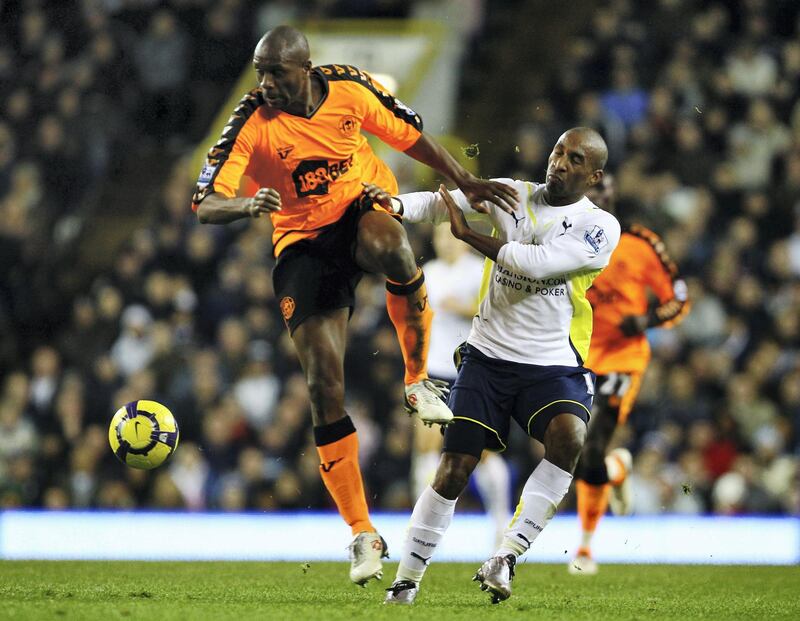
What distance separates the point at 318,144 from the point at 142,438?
1771 millimetres

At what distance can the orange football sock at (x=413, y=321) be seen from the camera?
7387mm

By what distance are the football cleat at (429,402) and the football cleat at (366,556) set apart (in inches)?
26.1

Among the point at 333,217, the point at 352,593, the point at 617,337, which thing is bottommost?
the point at 352,593

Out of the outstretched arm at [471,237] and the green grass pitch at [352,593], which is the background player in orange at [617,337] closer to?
the green grass pitch at [352,593]

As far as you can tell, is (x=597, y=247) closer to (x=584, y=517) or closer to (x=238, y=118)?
(x=238, y=118)

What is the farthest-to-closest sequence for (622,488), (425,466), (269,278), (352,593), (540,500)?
(269,278) → (425,466) → (622,488) → (352,593) → (540,500)

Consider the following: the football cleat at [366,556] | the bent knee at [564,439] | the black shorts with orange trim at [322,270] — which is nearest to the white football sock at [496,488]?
the football cleat at [366,556]

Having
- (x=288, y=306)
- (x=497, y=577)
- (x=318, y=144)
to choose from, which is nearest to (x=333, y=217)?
(x=318, y=144)

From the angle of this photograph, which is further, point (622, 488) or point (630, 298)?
point (622, 488)

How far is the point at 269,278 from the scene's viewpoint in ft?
44.7

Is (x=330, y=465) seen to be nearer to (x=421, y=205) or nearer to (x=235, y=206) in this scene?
(x=421, y=205)

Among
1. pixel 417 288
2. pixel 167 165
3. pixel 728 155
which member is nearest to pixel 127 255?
pixel 167 165

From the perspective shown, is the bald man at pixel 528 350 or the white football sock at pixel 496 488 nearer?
the bald man at pixel 528 350

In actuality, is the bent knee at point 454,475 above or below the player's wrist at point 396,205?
below
